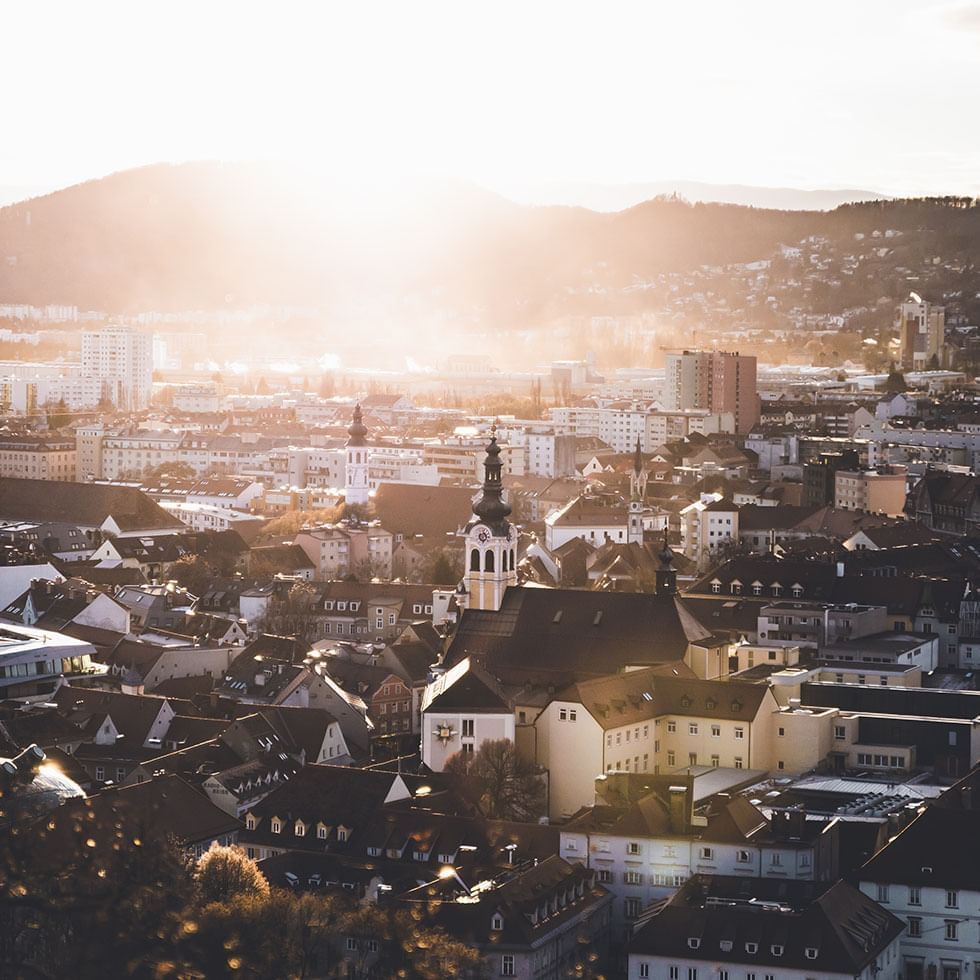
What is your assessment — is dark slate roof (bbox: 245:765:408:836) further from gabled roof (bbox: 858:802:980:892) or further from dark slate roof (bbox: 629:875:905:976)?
gabled roof (bbox: 858:802:980:892)

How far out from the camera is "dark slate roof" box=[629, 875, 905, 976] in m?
19.4

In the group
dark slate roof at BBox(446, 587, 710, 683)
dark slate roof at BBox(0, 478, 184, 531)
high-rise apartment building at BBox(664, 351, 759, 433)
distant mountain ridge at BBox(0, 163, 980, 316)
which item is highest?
distant mountain ridge at BBox(0, 163, 980, 316)

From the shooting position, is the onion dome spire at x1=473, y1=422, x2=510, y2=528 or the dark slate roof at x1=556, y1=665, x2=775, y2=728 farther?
the onion dome spire at x1=473, y1=422, x2=510, y2=528

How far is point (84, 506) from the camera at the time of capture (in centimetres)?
5253

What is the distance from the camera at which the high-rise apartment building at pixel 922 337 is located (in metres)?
95.6

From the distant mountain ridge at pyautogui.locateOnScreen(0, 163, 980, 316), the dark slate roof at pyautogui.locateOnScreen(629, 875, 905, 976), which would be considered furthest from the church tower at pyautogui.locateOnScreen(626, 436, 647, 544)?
the distant mountain ridge at pyautogui.locateOnScreen(0, 163, 980, 316)

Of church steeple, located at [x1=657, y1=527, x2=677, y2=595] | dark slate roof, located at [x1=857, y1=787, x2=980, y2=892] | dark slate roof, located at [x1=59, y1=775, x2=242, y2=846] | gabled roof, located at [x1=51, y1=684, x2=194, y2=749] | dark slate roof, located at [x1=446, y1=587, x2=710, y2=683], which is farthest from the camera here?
church steeple, located at [x1=657, y1=527, x2=677, y2=595]

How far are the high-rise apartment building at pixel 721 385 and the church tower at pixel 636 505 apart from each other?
1740 cm

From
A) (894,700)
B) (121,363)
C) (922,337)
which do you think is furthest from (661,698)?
(121,363)

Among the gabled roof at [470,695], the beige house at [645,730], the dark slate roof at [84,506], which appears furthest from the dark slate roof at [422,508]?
the beige house at [645,730]

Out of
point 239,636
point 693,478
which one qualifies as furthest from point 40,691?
point 693,478

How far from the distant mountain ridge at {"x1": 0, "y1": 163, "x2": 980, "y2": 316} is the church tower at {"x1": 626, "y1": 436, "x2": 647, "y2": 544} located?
9107 centimetres

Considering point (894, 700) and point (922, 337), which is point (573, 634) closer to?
point (894, 700)

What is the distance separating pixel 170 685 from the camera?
32125 mm
